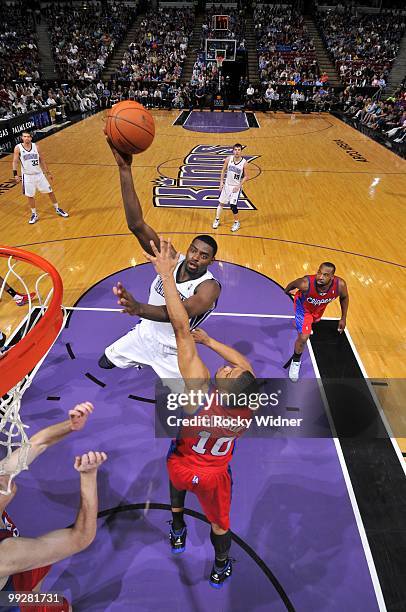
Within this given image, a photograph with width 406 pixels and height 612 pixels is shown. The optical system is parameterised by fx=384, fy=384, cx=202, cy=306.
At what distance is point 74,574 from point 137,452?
103 centimetres

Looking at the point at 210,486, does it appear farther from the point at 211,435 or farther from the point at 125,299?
the point at 125,299

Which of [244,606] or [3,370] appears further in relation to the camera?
[244,606]

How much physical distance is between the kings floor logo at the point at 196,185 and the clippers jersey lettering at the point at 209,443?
24.4 feet

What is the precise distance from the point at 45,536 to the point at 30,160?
7.55m

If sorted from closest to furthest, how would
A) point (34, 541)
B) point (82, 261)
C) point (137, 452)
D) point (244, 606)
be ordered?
point (34, 541), point (244, 606), point (137, 452), point (82, 261)

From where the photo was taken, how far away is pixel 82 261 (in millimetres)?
6695

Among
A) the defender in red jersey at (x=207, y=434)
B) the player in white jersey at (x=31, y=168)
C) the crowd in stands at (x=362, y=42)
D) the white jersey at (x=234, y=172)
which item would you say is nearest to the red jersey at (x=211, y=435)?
the defender in red jersey at (x=207, y=434)

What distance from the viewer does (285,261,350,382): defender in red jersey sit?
A: 399cm

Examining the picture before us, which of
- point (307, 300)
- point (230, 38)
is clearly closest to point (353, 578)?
point (307, 300)

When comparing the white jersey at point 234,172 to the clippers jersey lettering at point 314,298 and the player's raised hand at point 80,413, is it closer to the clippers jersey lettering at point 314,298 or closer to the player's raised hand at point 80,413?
the clippers jersey lettering at point 314,298

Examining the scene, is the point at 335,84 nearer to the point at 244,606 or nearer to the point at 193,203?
the point at 193,203

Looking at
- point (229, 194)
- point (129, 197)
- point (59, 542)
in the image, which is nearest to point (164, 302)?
point (129, 197)

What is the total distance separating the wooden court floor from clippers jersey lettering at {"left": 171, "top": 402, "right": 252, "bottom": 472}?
7.64 ft

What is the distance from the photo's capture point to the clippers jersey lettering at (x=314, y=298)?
4092mm
